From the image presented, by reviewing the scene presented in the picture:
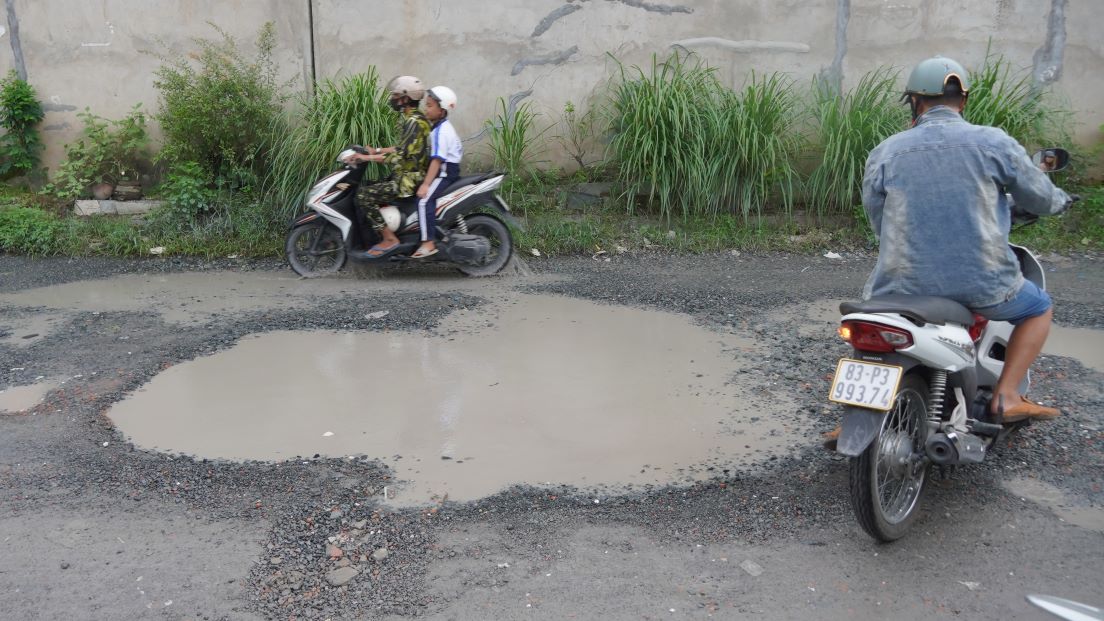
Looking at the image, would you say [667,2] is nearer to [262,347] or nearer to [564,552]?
[262,347]

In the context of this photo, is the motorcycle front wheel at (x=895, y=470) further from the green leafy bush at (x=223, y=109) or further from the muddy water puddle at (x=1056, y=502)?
the green leafy bush at (x=223, y=109)

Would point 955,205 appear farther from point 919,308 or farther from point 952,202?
point 919,308

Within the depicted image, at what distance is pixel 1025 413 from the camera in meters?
3.67

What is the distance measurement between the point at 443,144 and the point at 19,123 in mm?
4336

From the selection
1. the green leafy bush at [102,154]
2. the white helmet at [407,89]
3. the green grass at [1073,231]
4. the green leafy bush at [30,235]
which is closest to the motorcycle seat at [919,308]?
the white helmet at [407,89]

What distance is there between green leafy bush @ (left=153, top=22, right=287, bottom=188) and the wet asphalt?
3.85 metres

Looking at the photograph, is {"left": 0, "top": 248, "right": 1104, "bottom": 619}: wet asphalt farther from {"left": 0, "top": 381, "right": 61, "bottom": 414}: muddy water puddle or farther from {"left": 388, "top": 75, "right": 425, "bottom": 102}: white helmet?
{"left": 388, "top": 75, "right": 425, "bottom": 102}: white helmet

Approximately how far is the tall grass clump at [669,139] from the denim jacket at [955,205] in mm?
4620

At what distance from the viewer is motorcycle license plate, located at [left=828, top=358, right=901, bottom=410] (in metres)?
3.04

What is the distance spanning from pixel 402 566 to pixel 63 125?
288 inches

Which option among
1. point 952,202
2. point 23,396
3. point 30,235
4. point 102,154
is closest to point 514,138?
point 102,154

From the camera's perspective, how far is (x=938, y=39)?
8.56 metres

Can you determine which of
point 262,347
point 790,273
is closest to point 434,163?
point 262,347

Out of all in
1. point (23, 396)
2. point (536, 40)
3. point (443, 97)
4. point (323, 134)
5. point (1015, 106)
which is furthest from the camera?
point (536, 40)
